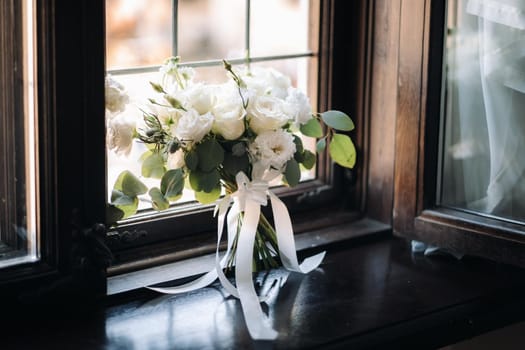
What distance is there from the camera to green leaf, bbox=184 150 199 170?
1.68 m

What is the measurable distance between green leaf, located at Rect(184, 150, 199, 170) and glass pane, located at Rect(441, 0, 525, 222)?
601 millimetres

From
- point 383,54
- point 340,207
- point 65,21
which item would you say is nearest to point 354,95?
point 383,54

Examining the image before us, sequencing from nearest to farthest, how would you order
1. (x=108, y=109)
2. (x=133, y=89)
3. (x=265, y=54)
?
(x=108, y=109)
(x=133, y=89)
(x=265, y=54)

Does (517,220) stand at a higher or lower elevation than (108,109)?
lower

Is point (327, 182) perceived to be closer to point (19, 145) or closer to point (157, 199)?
point (157, 199)

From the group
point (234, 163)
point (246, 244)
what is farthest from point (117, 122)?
point (246, 244)

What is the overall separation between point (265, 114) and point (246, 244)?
25 cm

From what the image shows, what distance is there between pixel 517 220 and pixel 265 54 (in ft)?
2.19

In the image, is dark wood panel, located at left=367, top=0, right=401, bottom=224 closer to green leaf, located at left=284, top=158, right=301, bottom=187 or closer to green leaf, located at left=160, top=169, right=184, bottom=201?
green leaf, located at left=284, top=158, right=301, bottom=187

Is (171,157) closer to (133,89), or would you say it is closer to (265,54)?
(133,89)

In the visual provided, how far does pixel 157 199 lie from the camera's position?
1.75 metres

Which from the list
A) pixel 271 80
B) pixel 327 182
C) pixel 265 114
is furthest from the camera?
pixel 327 182

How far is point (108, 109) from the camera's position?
1681 mm

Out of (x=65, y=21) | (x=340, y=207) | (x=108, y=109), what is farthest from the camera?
(x=340, y=207)
